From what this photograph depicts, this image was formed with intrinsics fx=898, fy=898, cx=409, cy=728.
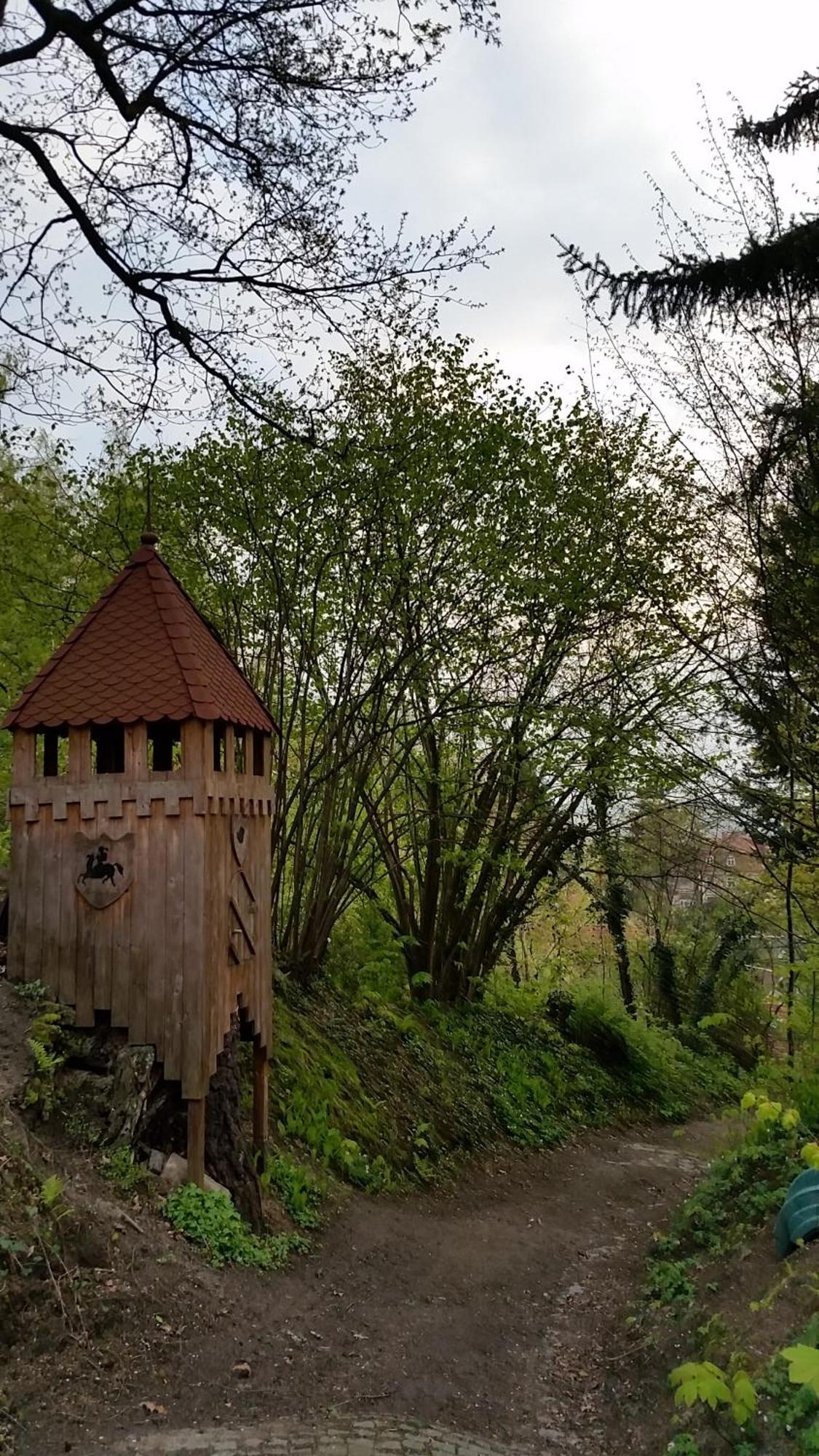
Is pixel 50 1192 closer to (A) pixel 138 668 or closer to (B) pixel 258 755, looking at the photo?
(A) pixel 138 668

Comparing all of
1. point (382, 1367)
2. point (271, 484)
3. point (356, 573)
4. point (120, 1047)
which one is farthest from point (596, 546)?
point (382, 1367)

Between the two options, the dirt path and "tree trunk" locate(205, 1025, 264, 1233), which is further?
"tree trunk" locate(205, 1025, 264, 1233)

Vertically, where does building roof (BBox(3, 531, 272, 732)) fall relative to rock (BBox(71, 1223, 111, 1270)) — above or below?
above

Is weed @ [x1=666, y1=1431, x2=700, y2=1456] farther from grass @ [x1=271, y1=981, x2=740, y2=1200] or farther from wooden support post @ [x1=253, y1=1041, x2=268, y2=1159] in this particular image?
wooden support post @ [x1=253, y1=1041, x2=268, y2=1159]

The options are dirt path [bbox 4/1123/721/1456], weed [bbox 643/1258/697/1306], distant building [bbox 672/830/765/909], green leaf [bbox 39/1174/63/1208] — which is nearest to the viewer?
dirt path [bbox 4/1123/721/1456]

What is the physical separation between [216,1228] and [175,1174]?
0.48 m

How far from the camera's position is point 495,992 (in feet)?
54.1

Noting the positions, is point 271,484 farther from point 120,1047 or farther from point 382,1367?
point 382,1367

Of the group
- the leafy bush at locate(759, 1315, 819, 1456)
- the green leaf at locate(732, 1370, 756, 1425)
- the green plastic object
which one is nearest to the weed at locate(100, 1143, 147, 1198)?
the green leaf at locate(732, 1370, 756, 1425)

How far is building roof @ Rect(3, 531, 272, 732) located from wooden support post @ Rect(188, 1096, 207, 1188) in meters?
2.79

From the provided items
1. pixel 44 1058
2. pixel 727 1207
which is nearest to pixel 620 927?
pixel 727 1207

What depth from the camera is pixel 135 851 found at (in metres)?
6.57

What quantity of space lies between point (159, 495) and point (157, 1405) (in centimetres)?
962

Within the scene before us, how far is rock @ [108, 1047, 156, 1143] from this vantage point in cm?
626
